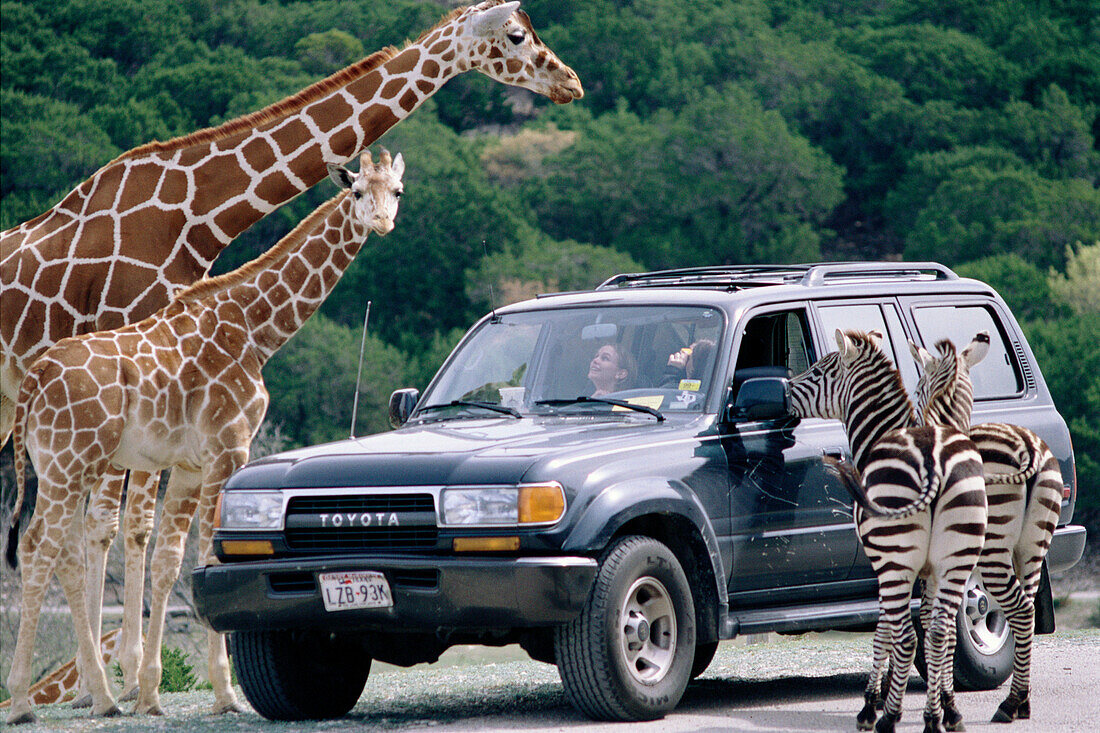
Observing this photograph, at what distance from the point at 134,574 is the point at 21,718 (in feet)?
3.40

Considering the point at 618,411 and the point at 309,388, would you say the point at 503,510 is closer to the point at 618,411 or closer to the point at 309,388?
the point at 618,411

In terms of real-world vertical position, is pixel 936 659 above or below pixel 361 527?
below

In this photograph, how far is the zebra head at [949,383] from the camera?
751 centimetres

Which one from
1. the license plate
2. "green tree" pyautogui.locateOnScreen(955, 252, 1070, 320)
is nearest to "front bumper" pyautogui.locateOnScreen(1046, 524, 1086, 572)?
the license plate

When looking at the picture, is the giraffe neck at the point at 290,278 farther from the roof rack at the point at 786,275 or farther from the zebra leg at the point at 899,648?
the zebra leg at the point at 899,648

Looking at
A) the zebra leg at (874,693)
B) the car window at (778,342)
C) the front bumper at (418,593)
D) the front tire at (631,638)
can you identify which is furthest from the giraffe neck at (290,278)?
the zebra leg at (874,693)

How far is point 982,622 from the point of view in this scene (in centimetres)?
869

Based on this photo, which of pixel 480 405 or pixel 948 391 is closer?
pixel 948 391

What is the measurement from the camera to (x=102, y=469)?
8570 mm

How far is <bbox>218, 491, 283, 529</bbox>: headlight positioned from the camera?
7164 mm

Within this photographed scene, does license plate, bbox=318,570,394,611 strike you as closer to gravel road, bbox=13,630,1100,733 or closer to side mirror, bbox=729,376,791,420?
gravel road, bbox=13,630,1100,733

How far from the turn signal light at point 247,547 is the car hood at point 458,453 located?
0.25 metres

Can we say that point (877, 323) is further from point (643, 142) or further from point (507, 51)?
point (643, 142)

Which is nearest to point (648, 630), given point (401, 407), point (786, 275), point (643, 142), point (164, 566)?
point (401, 407)
